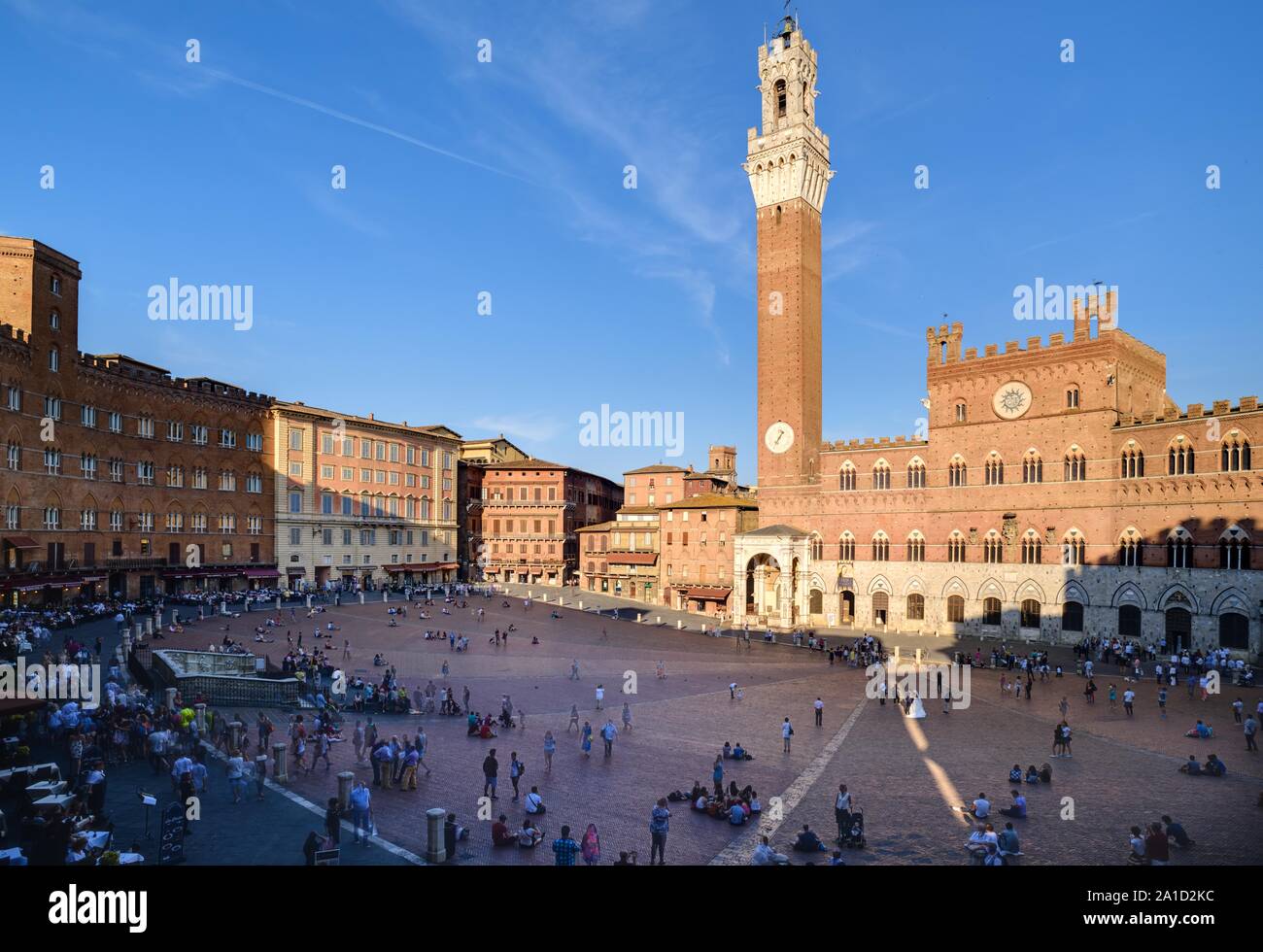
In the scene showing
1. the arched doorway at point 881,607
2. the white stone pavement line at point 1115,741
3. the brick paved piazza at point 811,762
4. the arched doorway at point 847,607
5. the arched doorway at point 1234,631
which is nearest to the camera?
the brick paved piazza at point 811,762

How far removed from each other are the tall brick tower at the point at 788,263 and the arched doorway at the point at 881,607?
1004cm

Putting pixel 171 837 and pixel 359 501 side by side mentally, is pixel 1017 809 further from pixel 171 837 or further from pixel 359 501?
pixel 359 501

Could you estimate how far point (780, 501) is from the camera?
59375mm

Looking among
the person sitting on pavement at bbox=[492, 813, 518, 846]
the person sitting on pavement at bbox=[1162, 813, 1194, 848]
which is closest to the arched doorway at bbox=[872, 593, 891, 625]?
the person sitting on pavement at bbox=[1162, 813, 1194, 848]

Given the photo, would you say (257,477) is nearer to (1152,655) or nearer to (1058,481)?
(1058,481)

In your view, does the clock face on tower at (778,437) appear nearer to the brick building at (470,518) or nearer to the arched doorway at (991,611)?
the arched doorway at (991,611)

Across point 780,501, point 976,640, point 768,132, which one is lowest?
point 976,640

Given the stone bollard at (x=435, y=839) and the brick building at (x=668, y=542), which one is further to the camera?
the brick building at (x=668, y=542)

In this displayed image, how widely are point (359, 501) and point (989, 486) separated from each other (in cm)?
5333

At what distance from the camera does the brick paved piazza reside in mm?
16656

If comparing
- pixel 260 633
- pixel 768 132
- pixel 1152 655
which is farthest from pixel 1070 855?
pixel 768 132

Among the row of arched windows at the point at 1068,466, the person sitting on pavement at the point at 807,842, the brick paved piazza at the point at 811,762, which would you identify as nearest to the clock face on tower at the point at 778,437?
the row of arched windows at the point at 1068,466

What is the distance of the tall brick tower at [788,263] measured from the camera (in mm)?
59312
